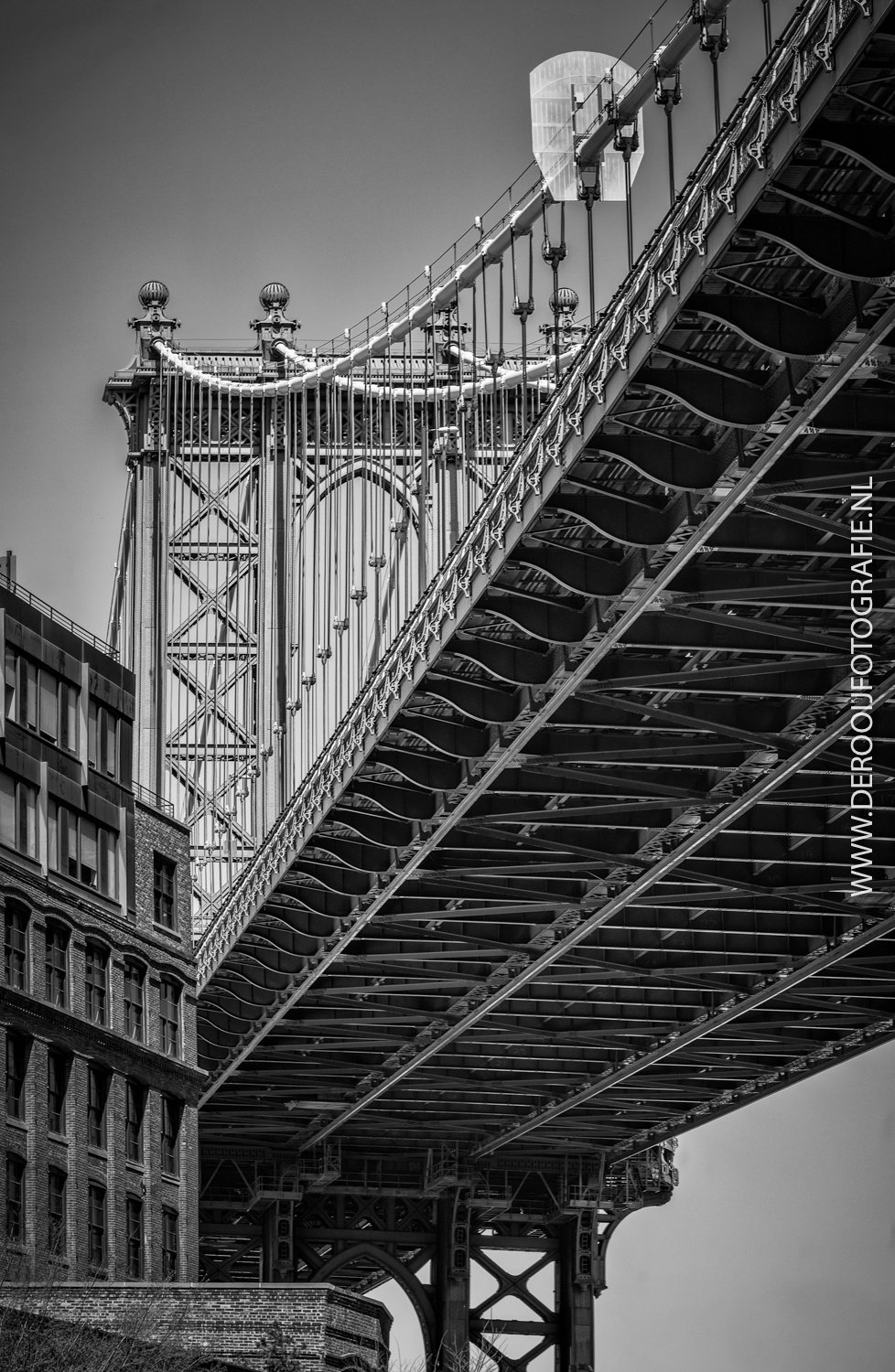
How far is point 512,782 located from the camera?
73.3 meters

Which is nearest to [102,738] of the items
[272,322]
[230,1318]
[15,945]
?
[15,945]

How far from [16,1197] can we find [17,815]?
944 cm

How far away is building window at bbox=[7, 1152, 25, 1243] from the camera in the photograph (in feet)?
239

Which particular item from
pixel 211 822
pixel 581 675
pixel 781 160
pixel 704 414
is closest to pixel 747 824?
pixel 581 675

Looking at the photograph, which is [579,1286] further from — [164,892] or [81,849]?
[81,849]

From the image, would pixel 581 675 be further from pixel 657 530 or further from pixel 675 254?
pixel 675 254

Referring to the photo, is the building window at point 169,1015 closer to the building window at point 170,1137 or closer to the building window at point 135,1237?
the building window at point 170,1137

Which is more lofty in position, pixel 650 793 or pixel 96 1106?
pixel 650 793

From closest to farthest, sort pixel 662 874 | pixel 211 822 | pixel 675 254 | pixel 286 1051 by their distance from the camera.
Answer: pixel 675 254 < pixel 662 874 < pixel 286 1051 < pixel 211 822

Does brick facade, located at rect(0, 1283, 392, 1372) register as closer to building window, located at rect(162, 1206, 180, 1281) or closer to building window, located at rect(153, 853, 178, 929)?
building window, located at rect(162, 1206, 180, 1281)

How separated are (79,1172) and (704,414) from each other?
34.9m

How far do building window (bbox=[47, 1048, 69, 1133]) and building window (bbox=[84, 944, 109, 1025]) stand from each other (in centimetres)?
192

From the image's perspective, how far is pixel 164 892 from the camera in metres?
85.8

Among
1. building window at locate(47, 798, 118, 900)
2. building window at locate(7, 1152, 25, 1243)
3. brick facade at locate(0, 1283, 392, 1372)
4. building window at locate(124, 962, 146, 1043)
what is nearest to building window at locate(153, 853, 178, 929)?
building window at locate(124, 962, 146, 1043)
